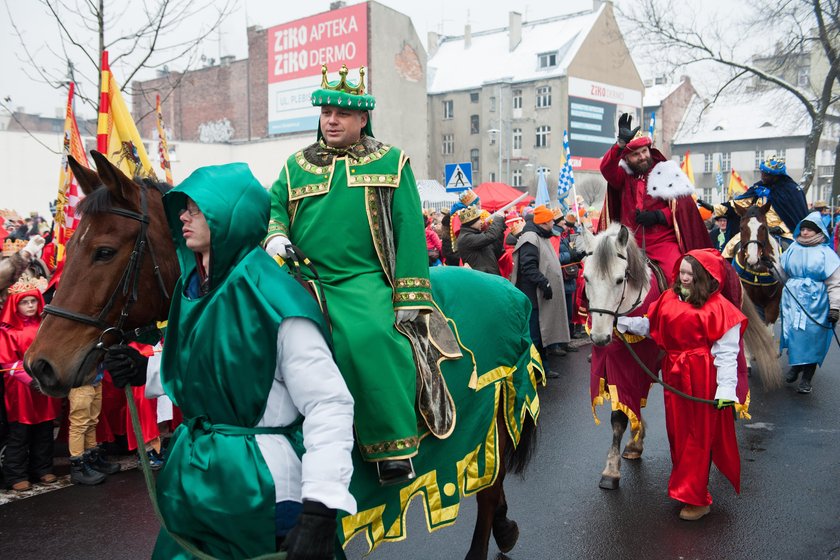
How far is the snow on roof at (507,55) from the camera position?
55844 mm

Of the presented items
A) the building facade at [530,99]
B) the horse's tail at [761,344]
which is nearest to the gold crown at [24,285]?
the horse's tail at [761,344]

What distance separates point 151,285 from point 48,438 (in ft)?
13.1


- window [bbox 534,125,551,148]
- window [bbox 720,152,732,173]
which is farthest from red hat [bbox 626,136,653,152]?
window [bbox 720,152,732,173]

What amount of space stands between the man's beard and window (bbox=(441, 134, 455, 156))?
53.0 meters

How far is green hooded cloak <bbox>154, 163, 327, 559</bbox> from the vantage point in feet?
7.50

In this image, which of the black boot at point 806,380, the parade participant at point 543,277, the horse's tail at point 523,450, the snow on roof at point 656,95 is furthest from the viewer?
the snow on roof at point 656,95

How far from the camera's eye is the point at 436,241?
12805 mm

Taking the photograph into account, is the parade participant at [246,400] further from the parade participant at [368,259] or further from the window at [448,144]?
the window at [448,144]

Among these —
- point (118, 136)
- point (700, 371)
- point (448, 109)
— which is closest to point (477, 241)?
point (700, 371)

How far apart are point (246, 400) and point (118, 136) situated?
4.49m

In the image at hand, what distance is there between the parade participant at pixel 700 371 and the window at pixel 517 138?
52021 mm

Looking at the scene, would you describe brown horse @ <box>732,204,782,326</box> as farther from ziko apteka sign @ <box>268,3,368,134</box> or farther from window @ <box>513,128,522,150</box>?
window @ <box>513,128,522,150</box>

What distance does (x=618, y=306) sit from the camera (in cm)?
566

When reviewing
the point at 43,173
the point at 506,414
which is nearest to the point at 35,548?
the point at 506,414
